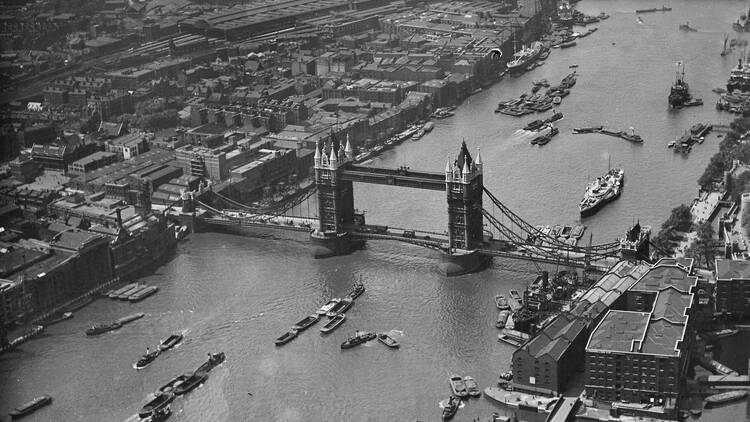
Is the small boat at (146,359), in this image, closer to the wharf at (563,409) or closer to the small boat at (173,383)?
the small boat at (173,383)

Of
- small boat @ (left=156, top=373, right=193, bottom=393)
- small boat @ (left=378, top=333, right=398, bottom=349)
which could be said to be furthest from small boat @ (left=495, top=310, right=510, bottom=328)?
small boat @ (left=156, top=373, right=193, bottom=393)

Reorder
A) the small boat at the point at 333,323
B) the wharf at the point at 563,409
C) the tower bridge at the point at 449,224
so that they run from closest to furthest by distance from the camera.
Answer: the wharf at the point at 563,409 < the small boat at the point at 333,323 < the tower bridge at the point at 449,224

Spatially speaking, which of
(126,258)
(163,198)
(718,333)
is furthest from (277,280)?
(718,333)

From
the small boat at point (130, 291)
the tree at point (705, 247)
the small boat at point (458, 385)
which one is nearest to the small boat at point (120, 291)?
the small boat at point (130, 291)

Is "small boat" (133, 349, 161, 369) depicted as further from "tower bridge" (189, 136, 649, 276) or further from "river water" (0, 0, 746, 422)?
"tower bridge" (189, 136, 649, 276)

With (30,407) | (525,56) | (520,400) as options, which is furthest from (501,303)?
(525,56)

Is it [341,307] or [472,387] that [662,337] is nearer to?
[472,387]
